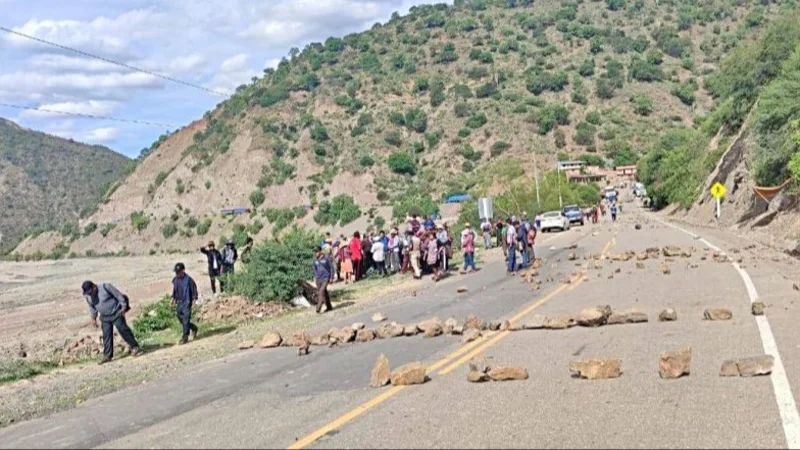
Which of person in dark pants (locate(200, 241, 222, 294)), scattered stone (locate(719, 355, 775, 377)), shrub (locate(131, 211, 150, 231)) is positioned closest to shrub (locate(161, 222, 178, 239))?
shrub (locate(131, 211, 150, 231))

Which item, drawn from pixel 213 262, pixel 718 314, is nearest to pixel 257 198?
pixel 213 262

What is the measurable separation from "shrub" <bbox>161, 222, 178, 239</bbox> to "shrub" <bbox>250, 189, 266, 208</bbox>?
1121 centimetres

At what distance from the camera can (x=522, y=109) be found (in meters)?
120

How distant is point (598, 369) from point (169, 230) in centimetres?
11469

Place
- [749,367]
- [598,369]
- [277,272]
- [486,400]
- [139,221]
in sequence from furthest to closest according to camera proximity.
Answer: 1. [139,221]
2. [277,272]
3. [598,369]
4. [749,367]
5. [486,400]

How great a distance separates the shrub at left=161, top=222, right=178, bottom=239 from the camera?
11775 centimetres

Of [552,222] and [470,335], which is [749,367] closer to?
[470,335]

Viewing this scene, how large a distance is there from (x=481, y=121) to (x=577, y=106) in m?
15.2

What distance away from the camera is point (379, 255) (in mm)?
27484

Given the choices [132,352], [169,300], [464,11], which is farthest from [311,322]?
[464,11]

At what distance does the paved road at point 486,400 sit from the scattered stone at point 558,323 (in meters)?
0.34

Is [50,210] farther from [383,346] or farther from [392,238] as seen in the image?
[383,346]

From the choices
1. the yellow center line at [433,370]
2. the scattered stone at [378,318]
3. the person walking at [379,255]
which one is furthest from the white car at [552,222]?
the scattered stone at [378,318]

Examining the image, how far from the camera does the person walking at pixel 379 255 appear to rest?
2752 cm
